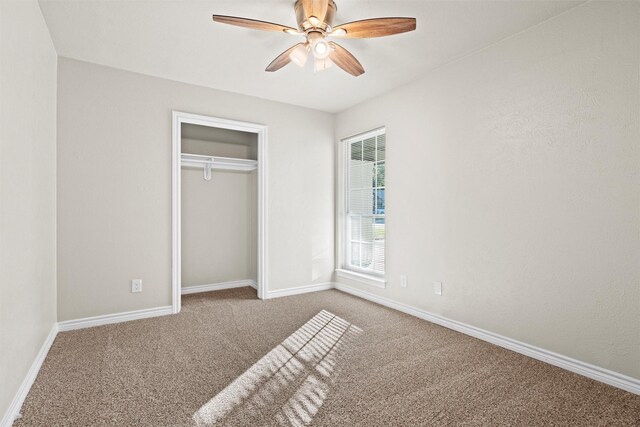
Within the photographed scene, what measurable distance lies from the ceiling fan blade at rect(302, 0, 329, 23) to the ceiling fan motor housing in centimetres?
3

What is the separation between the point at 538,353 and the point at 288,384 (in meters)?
1.87

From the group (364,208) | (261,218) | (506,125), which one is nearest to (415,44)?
(506,125)

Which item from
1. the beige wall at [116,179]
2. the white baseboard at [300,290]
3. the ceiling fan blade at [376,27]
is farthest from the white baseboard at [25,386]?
the ceiling fan blade at [376,27]

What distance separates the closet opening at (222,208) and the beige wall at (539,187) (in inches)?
76.8

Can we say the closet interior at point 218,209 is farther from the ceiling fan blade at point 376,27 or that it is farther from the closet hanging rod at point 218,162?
the ceiling fan blade at point 376,27

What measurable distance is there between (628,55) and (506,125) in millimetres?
806

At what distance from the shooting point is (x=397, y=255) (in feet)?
12.4

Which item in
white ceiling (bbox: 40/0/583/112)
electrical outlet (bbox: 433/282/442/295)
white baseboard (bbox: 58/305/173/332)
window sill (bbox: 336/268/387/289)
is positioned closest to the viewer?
white ceiling (bbox: 40/0/583/112)

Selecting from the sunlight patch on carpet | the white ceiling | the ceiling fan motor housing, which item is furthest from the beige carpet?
the white ceiling

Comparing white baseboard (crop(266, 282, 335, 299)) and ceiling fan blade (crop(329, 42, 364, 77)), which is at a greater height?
ceiling fan blade (crop(329, 42, 364, 77))

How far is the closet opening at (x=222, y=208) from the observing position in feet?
13.9

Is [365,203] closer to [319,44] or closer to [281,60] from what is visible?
[281,60]

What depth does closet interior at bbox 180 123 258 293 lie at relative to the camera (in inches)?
177

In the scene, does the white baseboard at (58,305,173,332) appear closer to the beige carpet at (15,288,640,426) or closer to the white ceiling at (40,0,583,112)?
the beige carpet at (15,288,640,426)
